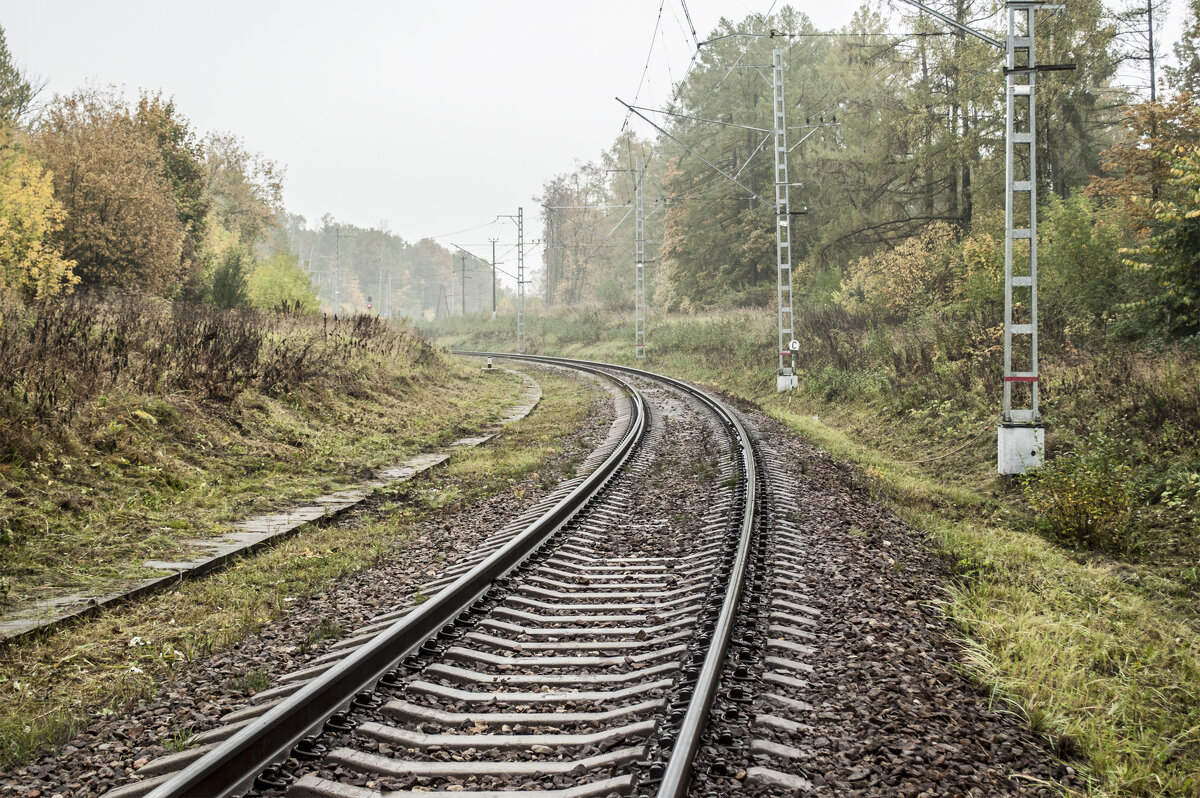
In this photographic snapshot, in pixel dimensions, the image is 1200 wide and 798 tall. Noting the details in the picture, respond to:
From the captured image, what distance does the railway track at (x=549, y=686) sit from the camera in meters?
3.09

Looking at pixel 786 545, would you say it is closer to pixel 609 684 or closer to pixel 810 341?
pixel 609 684

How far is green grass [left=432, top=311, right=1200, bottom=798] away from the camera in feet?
12.7

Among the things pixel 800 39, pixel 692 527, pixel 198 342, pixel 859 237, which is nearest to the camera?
pixel 692 527

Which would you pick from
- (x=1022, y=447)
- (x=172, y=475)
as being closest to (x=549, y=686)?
(x=172, y=475)

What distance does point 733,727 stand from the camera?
3508 mm

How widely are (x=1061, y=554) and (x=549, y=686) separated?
5982 millimetres

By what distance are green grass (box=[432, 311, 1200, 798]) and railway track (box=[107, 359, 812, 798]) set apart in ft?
4.14

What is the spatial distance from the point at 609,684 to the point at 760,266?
3840 cm

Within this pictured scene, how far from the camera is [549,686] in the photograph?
403 centimetres

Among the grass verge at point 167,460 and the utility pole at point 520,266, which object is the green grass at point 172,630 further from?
the utility pole at point 520,266

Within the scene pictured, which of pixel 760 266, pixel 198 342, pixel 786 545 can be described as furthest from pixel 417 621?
pixel 760 266

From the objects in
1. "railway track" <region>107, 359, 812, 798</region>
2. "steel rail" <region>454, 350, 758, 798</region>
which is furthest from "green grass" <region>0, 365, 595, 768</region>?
"steel rail" <region>454, 350, 758, 798</region>

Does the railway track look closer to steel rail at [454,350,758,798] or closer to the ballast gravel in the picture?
steel rail at [454,350,758,798]

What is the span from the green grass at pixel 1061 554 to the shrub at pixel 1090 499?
0.19 m
